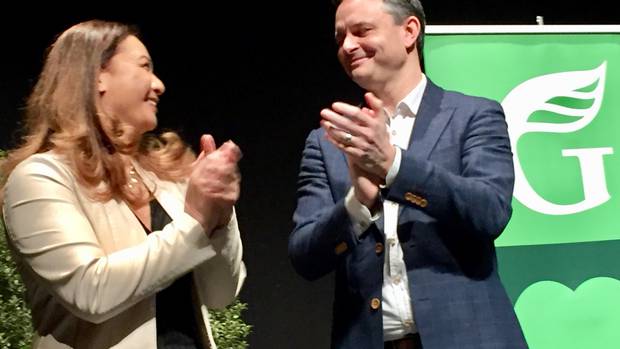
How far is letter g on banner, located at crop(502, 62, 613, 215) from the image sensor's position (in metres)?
2.78

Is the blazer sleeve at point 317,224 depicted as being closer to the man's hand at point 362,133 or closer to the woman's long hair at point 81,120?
the man's hand at point 362,133

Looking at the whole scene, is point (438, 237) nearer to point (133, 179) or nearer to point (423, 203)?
point (423, 203)

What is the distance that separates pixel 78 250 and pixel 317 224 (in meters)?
0.47

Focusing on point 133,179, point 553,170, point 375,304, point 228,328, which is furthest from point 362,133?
point 228,328

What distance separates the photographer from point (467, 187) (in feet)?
6.11

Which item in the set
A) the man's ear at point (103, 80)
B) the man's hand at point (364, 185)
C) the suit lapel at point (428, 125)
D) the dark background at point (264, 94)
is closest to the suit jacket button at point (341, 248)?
the man's hand at point (364, 185)

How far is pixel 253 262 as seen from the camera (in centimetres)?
407

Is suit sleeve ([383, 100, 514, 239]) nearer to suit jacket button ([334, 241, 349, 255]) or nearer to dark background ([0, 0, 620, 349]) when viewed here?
suit jacket button ([334, 241, 349, 255])

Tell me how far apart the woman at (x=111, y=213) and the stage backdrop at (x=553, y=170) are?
3.49ft

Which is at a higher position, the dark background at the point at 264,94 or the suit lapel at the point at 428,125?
the suit lapel at the point at 428,125

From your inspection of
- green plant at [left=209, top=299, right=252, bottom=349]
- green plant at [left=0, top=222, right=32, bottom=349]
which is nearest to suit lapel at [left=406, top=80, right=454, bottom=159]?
green plant at [left=209, top=299, right=252, bottom=349]

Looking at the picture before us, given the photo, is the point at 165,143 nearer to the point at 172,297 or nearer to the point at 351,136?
the point at 172,297

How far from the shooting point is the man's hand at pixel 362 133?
70.1 inches

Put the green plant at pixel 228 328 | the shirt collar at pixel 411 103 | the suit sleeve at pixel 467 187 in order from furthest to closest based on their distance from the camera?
the green plant at pixel 228 328, the shirt collar at pixel 411 103, the suit sleeve at pixel 467 187
